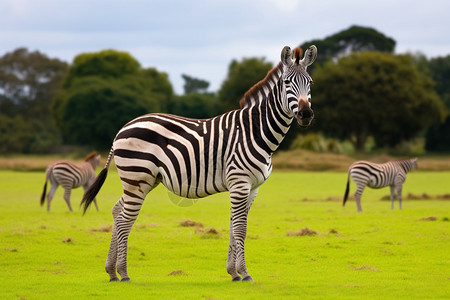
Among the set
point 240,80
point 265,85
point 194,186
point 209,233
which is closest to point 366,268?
point 194,186

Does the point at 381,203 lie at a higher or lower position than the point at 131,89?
lower

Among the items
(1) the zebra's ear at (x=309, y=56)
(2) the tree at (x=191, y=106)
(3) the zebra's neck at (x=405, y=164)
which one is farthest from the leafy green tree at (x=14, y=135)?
(1) the zebra's ear at (x=309, y=56)

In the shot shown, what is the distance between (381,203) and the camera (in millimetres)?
26328

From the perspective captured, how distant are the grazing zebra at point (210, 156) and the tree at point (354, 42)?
85601 mm

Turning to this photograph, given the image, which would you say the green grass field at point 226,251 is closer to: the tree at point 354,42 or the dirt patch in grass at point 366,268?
the dirt patch in grass at point 366,268

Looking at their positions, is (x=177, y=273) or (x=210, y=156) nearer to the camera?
(x=210, y=156)

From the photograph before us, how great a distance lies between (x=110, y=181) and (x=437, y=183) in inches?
783

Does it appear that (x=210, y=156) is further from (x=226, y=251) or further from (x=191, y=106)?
(x=191, y=106)

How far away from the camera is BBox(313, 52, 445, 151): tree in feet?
205

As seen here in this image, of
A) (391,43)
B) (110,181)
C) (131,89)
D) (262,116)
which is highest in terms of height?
(391,43)

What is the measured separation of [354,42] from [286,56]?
291ft

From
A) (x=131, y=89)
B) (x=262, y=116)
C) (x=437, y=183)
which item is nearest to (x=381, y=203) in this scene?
(x=437, y=183)

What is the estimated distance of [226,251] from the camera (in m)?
13.2

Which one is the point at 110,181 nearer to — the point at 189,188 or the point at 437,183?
the point at 437,183
